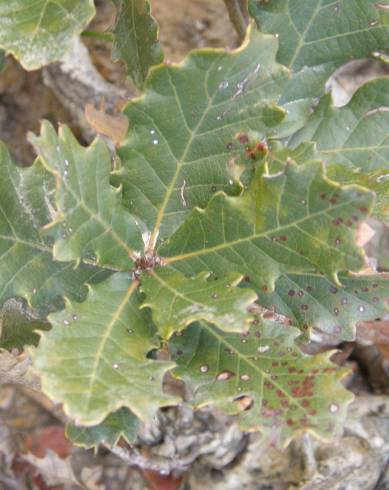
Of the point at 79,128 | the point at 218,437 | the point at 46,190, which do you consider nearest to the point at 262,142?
the point at 46,190

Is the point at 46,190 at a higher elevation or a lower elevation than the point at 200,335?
higher

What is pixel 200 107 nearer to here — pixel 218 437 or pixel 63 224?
pixel 63 224

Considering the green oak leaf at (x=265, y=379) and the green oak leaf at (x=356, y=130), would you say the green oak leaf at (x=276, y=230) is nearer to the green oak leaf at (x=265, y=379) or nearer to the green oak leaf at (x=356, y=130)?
the green oak leaf at (x=265, y=379)

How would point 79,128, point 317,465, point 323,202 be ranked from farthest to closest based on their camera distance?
1. point 79,128
2. point 317,465
3. point 323,202

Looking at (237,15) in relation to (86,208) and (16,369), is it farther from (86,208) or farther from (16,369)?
Result: (16,369)

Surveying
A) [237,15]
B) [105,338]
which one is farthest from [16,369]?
[237,15]

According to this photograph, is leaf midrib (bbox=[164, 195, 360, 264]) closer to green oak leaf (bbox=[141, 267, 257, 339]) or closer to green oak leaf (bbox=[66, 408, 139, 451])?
green oak leaf (bbox=[141, 267, 257, 339])
